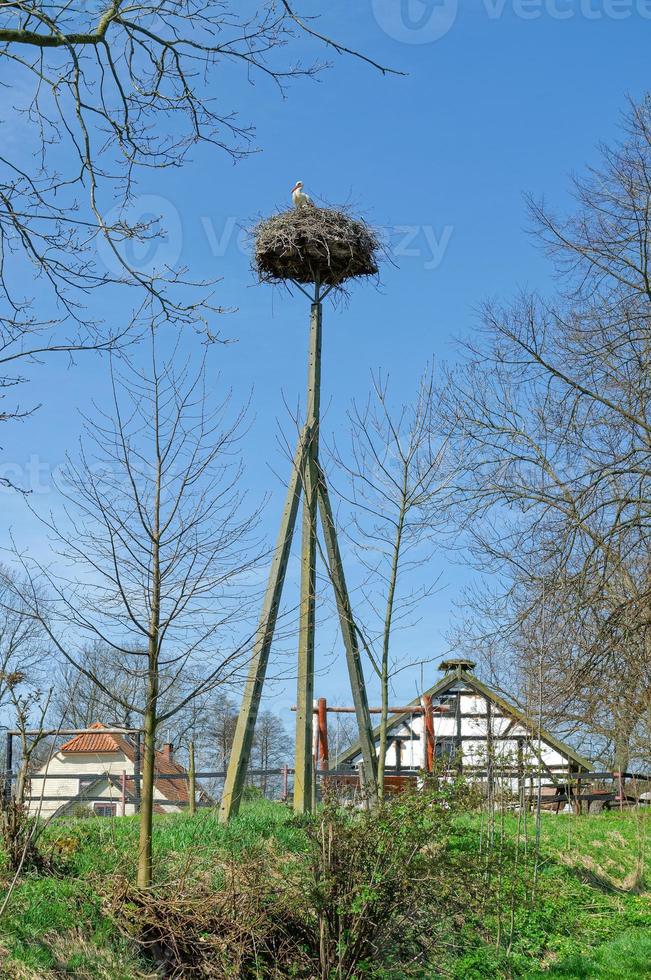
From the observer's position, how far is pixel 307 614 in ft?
34.0

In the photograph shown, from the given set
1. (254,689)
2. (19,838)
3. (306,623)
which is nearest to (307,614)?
(306,623)

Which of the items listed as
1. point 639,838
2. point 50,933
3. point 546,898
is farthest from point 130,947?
point 639,838

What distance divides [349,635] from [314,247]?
4375 millimetres

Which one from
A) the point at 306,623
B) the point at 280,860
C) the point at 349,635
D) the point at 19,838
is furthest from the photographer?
the point at 349,635

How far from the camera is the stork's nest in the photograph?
1090 centimetres

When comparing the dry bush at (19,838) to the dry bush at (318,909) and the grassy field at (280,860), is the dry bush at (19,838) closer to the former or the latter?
the grassy field at (280,860)

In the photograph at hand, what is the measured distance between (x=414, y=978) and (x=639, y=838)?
7.72 meters

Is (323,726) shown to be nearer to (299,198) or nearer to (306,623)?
(306,623)

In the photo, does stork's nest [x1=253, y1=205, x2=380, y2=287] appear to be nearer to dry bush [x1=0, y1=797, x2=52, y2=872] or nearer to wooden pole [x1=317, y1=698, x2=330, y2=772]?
wooden pole [x1=317, y1=698, x2=330, y2=772]

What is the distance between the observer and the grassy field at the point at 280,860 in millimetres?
6176

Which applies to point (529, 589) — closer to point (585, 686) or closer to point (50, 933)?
point (585, 686)

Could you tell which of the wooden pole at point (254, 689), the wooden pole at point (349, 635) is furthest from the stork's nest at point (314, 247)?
the wooden pole at point (254, 689)

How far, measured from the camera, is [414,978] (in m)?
6.57

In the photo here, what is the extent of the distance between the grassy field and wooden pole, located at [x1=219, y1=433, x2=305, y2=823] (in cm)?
35
